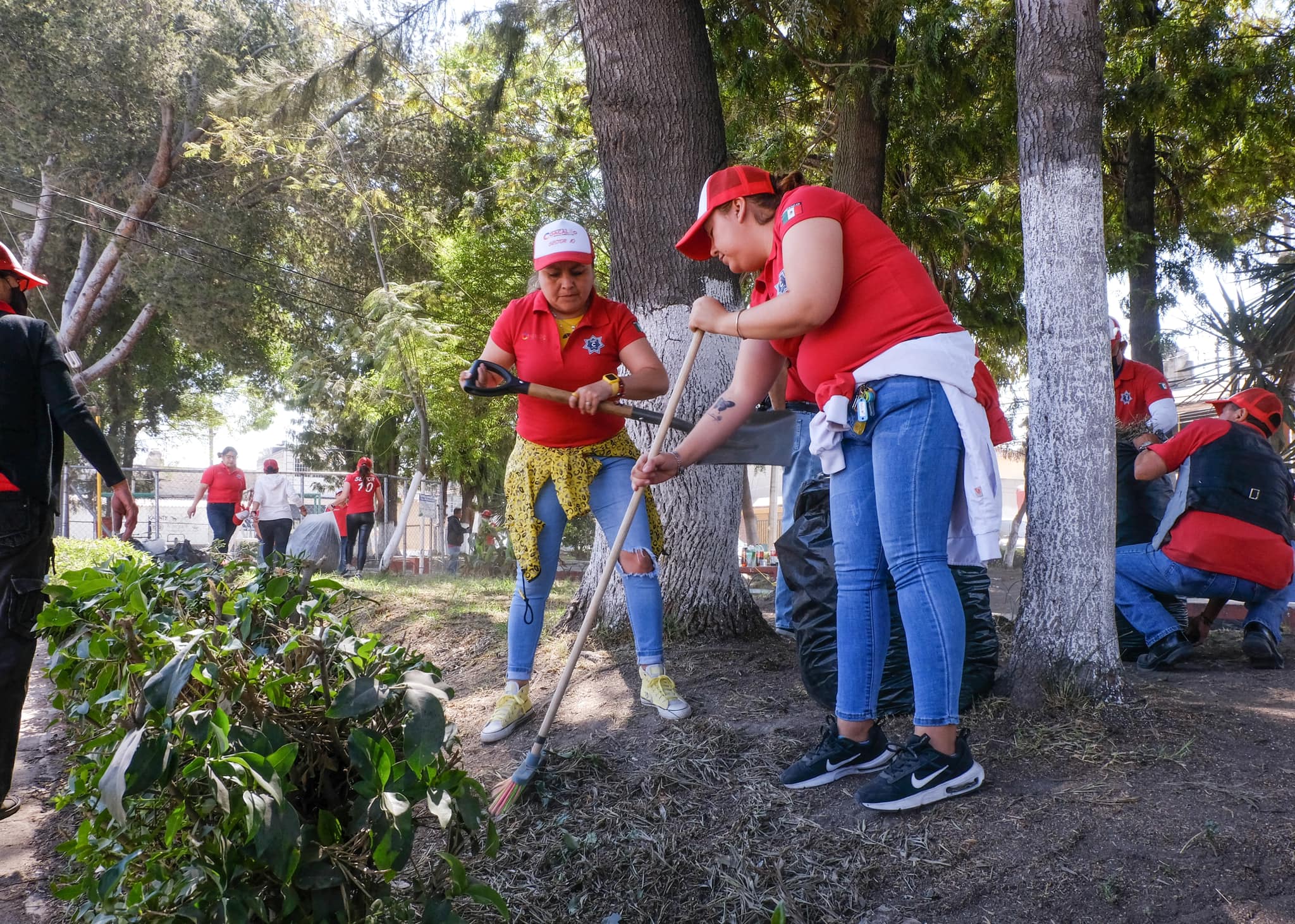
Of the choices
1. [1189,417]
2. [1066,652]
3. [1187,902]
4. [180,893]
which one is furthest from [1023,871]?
[1189,417]

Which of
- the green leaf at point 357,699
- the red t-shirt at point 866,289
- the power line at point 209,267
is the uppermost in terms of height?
the power line at point 209,267

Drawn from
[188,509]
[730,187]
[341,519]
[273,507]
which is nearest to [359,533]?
[341,519]

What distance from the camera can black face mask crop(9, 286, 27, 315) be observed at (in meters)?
3.52

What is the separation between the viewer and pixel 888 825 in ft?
7.93

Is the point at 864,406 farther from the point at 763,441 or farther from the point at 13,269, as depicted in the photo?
the point at 13,269

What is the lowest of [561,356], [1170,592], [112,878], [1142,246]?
[112,878]

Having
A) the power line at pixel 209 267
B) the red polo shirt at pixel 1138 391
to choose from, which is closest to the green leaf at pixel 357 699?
the red polo shirt at pixel 1138 391

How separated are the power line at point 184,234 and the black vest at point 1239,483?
19.3 metres

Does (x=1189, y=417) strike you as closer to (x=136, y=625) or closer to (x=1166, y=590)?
(x=1166, y=590)

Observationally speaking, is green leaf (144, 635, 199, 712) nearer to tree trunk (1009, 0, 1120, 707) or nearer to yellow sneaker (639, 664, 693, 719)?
yellow sneaker (639, 664, 693, 719)

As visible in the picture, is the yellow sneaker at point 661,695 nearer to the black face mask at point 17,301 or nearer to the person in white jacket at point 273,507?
the black face mask at point 17,301

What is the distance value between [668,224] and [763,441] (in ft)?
5.42

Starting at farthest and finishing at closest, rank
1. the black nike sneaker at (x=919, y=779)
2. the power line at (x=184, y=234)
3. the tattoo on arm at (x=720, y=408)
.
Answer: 1. the power line at (x=184, y=234)
2. the tattoo on arm at (x=720, y=408)
3. the black nike sneaker at (x=919, y=779)

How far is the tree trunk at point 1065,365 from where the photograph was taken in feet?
10.3
